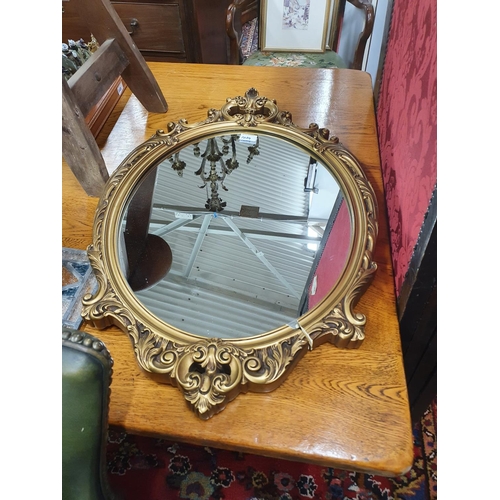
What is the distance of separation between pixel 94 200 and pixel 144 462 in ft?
2.11

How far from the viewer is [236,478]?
3.08 feet

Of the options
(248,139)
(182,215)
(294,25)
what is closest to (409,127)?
(248,139)

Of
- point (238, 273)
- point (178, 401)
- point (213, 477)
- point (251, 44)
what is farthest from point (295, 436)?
point (251, 44)

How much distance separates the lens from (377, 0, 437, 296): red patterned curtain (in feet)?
1.86

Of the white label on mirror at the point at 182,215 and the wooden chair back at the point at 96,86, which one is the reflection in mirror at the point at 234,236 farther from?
the wooden chair back at the point at 96,86

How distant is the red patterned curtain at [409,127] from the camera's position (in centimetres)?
57

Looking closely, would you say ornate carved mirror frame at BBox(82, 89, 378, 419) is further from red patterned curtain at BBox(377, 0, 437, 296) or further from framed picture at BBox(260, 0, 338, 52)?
framed picture at BBox(260, 0, 338, 52)

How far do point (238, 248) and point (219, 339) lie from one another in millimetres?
217

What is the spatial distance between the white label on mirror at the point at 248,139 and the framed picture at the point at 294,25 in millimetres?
838

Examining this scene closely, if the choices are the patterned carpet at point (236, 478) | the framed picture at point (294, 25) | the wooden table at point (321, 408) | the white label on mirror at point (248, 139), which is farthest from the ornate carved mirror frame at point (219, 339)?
the framed picture at point (294, 25)


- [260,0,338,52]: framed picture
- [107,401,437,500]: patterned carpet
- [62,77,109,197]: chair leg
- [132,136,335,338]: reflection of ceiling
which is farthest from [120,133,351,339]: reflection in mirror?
[260,0,338,52]: framed picture

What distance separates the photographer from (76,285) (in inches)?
26.9

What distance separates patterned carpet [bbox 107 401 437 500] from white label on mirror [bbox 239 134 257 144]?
0.74 m

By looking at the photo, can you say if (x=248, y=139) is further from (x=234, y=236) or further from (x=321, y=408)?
(x=321, y=408)
